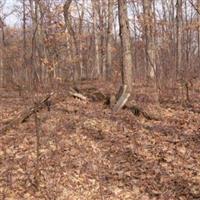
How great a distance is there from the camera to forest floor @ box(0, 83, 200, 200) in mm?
8508

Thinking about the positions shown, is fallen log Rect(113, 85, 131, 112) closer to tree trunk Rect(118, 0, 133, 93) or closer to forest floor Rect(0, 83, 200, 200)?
tree trunk Rect(118, 0, 133, 93)

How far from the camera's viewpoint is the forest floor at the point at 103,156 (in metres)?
8.51

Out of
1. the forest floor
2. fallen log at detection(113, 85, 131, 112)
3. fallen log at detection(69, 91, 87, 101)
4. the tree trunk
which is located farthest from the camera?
fallen log at detection(69, 91, 87, 101)

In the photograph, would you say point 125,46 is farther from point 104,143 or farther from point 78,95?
point 104,143

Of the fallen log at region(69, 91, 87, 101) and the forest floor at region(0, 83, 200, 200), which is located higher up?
the fallen log at region(69, 91, 87, 101)

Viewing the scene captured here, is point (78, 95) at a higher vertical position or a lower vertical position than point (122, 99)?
higher

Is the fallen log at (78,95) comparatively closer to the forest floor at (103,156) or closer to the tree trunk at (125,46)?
the forest floor at (103,156)

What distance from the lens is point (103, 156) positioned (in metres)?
9.99

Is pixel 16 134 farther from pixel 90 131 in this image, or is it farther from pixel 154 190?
pixel 154 190

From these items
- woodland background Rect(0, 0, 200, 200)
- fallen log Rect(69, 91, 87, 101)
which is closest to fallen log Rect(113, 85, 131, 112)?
woodland background Rect(0, 0, 200, 200)

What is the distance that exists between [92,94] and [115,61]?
17109 millimetres

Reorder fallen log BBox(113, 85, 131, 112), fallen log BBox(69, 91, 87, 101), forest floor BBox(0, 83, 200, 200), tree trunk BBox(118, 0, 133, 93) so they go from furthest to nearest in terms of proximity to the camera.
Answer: fallen log BBox(69, 91, 87, 101) < tree trunk BBox(118, 0, 133, 93) < fallen log BBox(113, 85, 131, 112) < forest floor BBox(0, 83, 200, 200)

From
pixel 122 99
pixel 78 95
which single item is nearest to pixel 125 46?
pixel 122 99

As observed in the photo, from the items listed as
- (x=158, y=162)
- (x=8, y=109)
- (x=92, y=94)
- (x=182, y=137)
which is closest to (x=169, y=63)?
(x=92, y=94)
